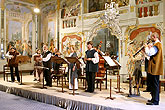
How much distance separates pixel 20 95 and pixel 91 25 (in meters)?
5.83

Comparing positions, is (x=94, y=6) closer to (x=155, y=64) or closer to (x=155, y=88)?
(x=155, y=64)

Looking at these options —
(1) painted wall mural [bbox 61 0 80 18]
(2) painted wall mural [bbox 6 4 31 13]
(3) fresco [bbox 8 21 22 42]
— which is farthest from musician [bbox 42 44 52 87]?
(2) painted wall mural [bbox 6 4 31 13]

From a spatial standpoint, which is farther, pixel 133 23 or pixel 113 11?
pixel 113 11

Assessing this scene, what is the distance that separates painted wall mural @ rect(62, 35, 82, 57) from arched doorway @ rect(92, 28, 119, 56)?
1269mm

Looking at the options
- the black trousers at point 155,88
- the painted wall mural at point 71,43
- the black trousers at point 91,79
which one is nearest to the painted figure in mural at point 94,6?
the painted wall mural at point 71,43

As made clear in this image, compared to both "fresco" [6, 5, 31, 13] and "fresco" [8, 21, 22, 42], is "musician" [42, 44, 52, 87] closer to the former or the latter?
"fresco" [8, 21, 22, 42]

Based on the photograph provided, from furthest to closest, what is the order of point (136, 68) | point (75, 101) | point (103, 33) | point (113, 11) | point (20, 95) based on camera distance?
1. point (103, 33)
2. point (113, 11)
3. point (20, 95)
4. point (136, 68)
5. point (75, 101)

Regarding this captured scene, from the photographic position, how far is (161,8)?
8.03m

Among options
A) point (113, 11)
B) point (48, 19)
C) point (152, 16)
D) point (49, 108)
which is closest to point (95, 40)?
point (113, 11)

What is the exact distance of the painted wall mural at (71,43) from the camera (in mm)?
11125

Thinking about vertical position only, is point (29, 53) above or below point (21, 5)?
below

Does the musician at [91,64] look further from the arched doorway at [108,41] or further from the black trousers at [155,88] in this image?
the arched doorway at [108,41]

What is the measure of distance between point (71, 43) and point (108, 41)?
8.86ft

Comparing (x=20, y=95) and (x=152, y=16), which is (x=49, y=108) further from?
(x=152, y=16)
